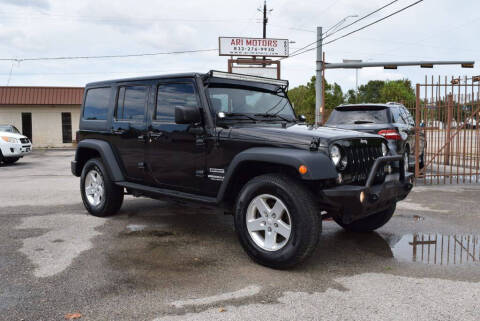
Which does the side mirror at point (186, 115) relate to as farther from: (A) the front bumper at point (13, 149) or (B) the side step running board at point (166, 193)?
(A) the front bumper at point (13, 149)

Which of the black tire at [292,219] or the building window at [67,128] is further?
the building window at [67,128]

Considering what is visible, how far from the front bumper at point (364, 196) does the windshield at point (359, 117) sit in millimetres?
5096

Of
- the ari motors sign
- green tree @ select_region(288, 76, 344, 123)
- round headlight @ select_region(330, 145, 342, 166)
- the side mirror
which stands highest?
the ari motors sign

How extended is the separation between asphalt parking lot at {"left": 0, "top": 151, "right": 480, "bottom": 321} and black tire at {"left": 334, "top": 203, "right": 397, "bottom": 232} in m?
0.11

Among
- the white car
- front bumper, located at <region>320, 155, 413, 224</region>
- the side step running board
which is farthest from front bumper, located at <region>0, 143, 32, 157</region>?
front bumper, located at <region>320, 155, 413, 224</region>

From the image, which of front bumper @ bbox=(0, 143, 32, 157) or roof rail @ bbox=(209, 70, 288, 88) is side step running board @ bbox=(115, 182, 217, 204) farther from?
front bumper @ bbox=(0, 143, 32, 157)

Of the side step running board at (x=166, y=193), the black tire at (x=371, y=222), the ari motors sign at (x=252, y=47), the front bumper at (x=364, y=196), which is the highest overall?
the ari motors sign at (x=252, y=47)

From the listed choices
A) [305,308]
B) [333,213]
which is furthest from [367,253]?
[305,308]

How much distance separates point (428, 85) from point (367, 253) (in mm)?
6458

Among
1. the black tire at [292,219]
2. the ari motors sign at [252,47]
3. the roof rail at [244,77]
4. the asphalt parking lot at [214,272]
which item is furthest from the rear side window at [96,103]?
the ari motors sign at [252,47]

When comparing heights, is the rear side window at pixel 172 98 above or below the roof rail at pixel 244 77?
below

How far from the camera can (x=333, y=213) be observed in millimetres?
4668

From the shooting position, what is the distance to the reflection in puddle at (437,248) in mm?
4648

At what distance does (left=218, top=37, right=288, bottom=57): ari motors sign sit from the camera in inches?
1318
